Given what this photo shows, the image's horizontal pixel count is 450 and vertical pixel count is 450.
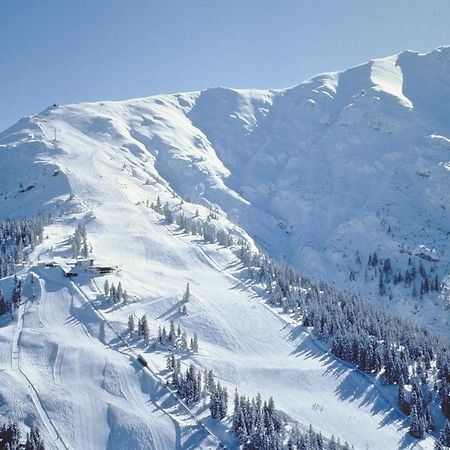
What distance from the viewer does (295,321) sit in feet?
439

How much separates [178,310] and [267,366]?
26432mm

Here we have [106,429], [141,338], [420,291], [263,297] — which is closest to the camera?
[106,429]

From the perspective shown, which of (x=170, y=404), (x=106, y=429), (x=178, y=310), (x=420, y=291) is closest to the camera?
(x=106, y=429)

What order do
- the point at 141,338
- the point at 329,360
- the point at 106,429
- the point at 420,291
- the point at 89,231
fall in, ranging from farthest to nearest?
1. the point at 420,291
2. the point at 89,231
3. the point at 329,360
4. the point at 141,338
5. the point at 106,429

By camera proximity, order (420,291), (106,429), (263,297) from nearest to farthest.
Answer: (106,429)
(263,297)
(420,291)

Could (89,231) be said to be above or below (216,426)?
above

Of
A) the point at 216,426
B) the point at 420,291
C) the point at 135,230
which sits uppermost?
the point at 135,230

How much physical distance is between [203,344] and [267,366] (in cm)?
1473

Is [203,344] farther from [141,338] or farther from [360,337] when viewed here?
[360,337]

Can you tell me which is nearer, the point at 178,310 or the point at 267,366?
the point at 267,366

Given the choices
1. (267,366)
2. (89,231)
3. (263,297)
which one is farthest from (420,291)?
(89,231)

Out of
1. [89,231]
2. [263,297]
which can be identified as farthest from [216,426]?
[89,231]

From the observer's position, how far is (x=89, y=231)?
575 feet

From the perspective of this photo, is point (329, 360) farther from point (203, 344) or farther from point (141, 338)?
point (141, 338)
